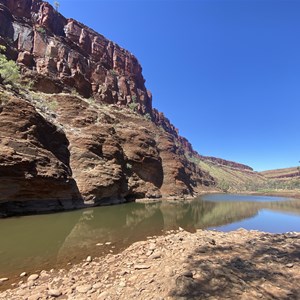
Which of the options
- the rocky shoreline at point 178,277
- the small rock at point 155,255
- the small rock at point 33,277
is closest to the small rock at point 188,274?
the rocky shoreline at point 178,277

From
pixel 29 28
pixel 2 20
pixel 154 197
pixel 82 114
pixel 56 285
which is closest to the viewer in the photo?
pixel 56 285

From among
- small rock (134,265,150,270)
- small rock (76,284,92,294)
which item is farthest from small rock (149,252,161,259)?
small rock (76,284,92,294)

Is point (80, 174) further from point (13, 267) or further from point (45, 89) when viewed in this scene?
point (45, 89)

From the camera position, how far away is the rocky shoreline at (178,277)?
5.70 metres

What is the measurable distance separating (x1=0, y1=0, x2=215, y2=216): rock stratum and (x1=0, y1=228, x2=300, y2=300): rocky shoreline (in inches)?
632

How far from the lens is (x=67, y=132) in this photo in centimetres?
3519

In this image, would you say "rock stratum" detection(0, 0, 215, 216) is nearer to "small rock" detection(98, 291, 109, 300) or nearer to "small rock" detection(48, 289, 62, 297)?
"small rock" detection(48, 289, 62, 297)

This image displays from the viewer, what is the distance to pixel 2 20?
2758 inches

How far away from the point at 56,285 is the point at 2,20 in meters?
86.6

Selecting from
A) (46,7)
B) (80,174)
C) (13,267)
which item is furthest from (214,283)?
(46,7)

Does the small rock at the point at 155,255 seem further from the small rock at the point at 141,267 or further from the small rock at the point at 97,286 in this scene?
the small rock at the point at 97,286

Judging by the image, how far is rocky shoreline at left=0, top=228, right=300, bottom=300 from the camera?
570 cm

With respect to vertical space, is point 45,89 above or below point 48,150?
above

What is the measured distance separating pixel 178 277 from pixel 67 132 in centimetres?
3237
